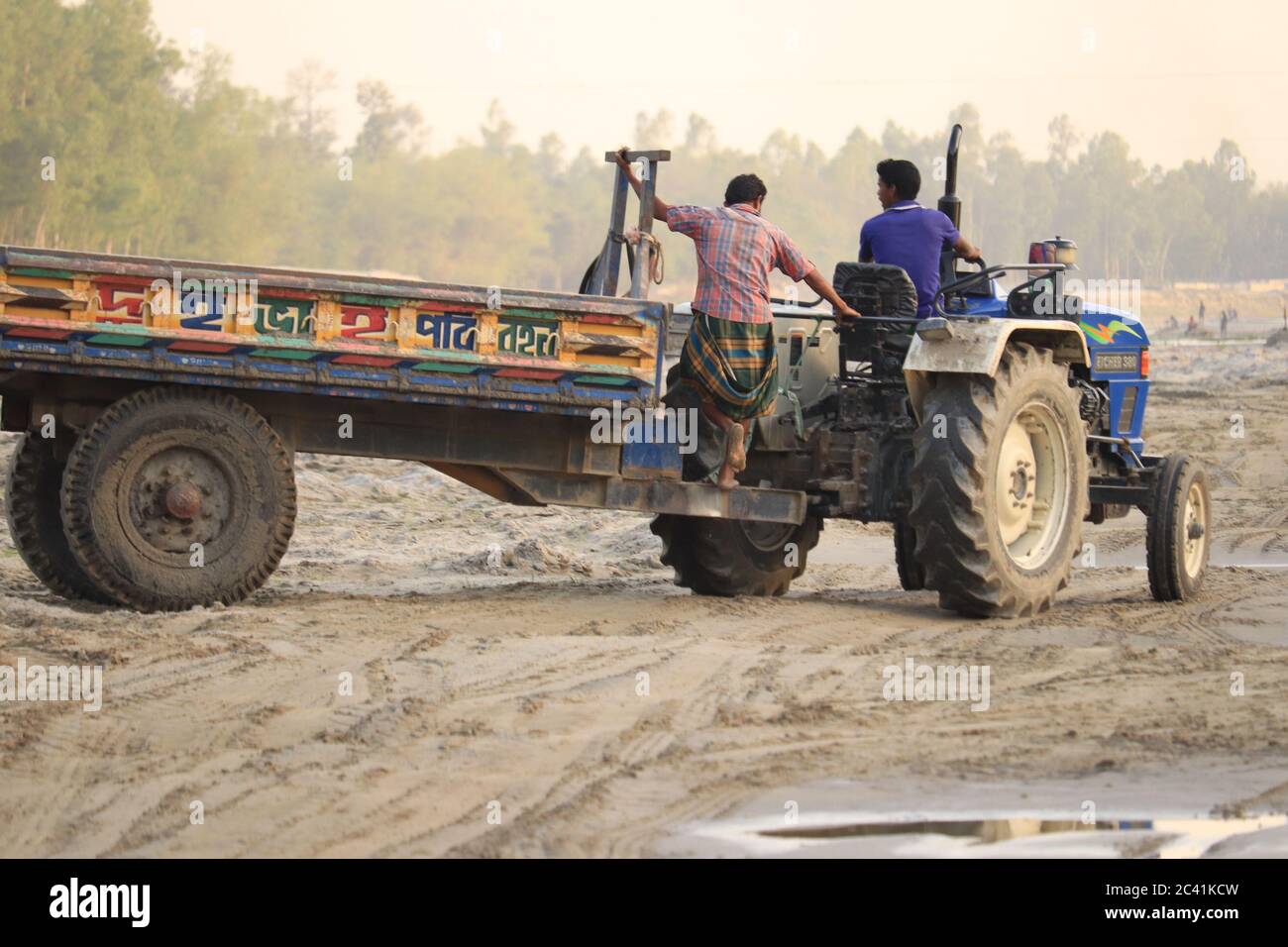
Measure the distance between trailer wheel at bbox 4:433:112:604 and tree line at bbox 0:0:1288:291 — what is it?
6.33 meters

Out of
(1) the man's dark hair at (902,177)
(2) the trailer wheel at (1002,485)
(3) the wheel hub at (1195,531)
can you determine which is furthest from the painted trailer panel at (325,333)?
(3) the wheel hub at (1195,531)

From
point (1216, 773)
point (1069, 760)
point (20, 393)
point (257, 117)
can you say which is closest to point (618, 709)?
point (1069, 760)

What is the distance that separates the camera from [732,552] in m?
10.0

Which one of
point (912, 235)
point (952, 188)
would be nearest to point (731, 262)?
point (912, 235)

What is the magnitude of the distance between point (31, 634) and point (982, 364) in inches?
171

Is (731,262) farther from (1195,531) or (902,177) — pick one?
(1195,531)

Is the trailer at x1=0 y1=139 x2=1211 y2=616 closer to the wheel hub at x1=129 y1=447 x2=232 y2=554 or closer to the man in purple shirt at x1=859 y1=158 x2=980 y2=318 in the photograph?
the wheel hub at x1=129 y1=447 x2=232 y2=554

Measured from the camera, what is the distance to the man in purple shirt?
30.8ft

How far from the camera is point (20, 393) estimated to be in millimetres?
8609

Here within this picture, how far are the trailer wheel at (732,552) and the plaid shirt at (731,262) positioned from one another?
1442 millimetres

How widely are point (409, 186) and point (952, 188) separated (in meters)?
81.4

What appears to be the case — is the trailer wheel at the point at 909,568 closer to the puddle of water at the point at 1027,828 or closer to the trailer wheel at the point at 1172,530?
the trailer wheel at the point at 1172,530
